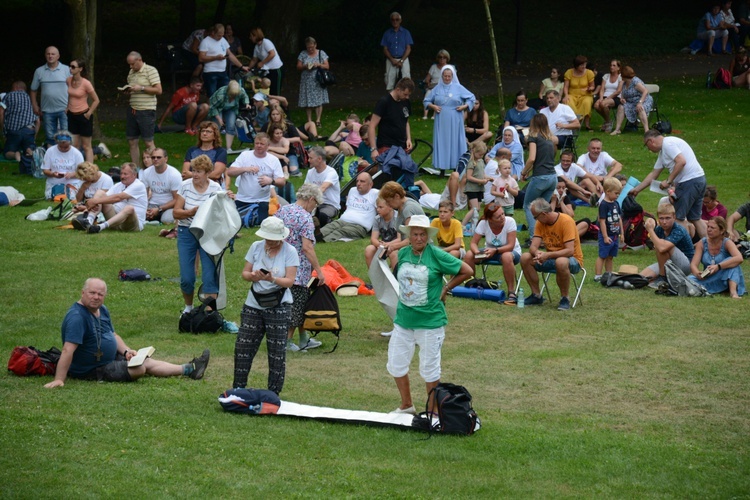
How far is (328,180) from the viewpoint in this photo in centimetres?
1702

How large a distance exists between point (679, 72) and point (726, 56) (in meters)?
3.36

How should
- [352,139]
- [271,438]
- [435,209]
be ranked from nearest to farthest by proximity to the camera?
1. [271,438]
2. [435,209]
3. [352,139]

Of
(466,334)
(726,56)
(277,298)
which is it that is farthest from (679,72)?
(277,298)

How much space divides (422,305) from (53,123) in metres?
14.6

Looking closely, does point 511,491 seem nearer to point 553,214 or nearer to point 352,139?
point 553,214

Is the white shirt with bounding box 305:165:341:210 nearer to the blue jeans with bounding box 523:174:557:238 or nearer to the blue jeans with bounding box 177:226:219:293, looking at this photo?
the blue jeans with bounding box 523:174:557:238

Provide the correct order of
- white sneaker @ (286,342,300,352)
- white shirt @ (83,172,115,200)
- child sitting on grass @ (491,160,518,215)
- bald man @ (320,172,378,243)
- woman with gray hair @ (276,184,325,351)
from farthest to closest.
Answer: white shirt @ (83,172,115,200)
bald man @ (320,172,378,243)
child sitting on grass @ (491,160,518,215)
white sneaker @ (286,342,300,352)
woman with gray hair @ (276,184,325,351)

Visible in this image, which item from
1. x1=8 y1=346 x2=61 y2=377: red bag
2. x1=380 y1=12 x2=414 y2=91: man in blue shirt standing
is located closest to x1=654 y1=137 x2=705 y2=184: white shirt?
x1=8 y1=346 x2=61 y2=377: red bag

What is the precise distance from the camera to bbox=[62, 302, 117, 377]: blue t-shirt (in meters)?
9.23

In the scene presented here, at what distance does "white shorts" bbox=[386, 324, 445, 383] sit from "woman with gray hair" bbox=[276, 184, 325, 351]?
2.10m

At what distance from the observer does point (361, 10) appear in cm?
3244

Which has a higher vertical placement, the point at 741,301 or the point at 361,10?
the point at 361,10

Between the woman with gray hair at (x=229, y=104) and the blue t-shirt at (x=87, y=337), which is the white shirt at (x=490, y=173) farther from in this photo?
the blue t-shirt at (x=87, y=337)

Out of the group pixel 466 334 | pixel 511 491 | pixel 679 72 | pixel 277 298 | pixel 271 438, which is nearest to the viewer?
pixel 511 491
